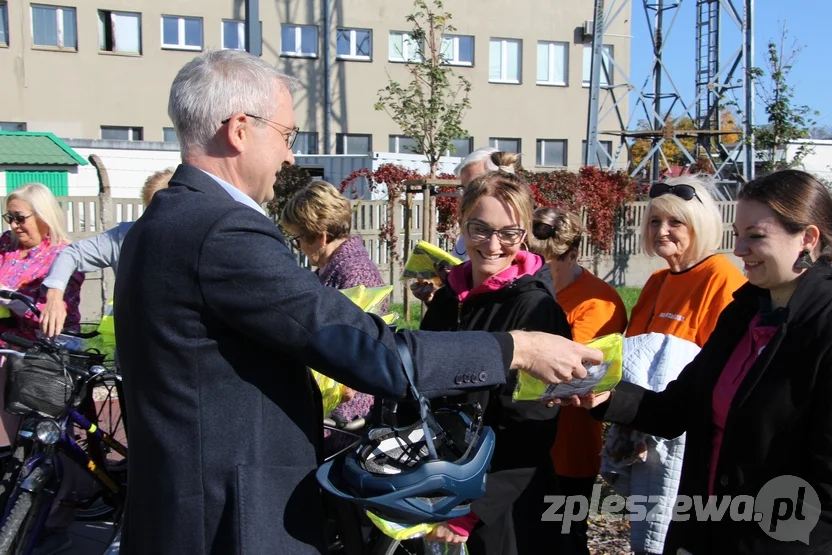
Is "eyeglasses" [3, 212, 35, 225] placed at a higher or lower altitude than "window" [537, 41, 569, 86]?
lower

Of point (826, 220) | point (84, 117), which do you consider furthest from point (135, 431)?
point (84, 117)

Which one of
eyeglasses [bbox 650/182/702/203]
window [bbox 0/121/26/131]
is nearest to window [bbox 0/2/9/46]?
window [bbox 0/121/26/131]

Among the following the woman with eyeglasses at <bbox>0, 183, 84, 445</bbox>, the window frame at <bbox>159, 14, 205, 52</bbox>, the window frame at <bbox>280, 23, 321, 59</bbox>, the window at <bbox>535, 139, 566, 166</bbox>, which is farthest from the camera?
the window at <bbox>535, 139, 566, 166</bbox>

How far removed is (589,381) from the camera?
227 cm

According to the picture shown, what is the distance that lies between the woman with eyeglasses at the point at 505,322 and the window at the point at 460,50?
25380 mm

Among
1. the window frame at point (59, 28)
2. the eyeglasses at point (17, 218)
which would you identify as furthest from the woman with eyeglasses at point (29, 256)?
the window frame at point (59, 28)

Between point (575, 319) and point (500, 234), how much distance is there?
1.05m

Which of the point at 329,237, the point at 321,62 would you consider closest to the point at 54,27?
the point at 321,62

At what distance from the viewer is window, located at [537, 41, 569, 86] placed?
28844 millimetres

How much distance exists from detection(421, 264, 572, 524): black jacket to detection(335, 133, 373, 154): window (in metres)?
24.6

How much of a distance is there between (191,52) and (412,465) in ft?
82.8

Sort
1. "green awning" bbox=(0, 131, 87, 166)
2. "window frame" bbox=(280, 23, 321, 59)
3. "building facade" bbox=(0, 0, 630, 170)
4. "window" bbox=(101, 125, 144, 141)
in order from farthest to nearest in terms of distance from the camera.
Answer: "window frame" bbox=(280, 23, 321, 59) < "window" bbox=(101, 125, 144, 141) < "building facade" bbox=(0, 0, 630, 170) < "green awning" bbox=(0, 131, 87, 166)

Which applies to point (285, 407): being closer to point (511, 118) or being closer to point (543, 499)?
point (543, 499)

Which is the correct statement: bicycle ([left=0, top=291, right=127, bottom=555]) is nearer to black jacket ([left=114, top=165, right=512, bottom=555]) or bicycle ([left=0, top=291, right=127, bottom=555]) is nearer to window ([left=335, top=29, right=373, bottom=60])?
black jacket ([left=114, top=165, right=512, bottom=555])
